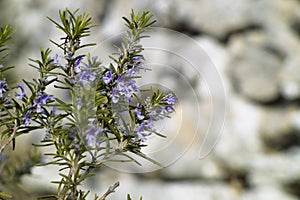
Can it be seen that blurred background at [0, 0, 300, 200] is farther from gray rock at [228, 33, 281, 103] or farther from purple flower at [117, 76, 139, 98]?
purple flower at [117, 76, 139, 98]

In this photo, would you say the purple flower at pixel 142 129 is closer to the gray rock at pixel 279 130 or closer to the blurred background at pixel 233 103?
the blurred background at pixel 233 103

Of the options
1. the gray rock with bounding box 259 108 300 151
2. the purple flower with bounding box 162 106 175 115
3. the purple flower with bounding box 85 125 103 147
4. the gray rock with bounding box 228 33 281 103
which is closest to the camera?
the purple flower with bounding box 85 125 103 147

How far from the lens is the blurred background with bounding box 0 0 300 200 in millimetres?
3611

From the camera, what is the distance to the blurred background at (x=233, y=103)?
361 cm

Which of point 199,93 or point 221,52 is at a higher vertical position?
point 221,52

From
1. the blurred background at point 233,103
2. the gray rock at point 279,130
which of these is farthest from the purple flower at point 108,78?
the gray rock at point 279,130

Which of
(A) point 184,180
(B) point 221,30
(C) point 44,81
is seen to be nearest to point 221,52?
(B) point 221,30

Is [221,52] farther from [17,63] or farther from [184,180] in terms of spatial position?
[17,63]

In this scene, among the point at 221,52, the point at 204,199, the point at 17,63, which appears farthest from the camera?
the point at 17,63

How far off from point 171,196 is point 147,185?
204 mm

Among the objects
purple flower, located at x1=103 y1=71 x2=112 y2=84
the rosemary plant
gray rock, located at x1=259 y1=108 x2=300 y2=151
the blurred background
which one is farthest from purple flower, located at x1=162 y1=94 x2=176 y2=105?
gray rock, located at x1=259 y1=108 x2=300 y2=151

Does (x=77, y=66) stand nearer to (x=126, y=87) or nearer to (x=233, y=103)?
(x=126, y=87)

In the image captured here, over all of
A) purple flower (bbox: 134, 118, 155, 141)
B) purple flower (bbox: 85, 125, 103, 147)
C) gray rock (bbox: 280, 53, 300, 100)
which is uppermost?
gray rock (bbox: 280, 53, 300, 100)

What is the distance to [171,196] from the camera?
378 centimetres
